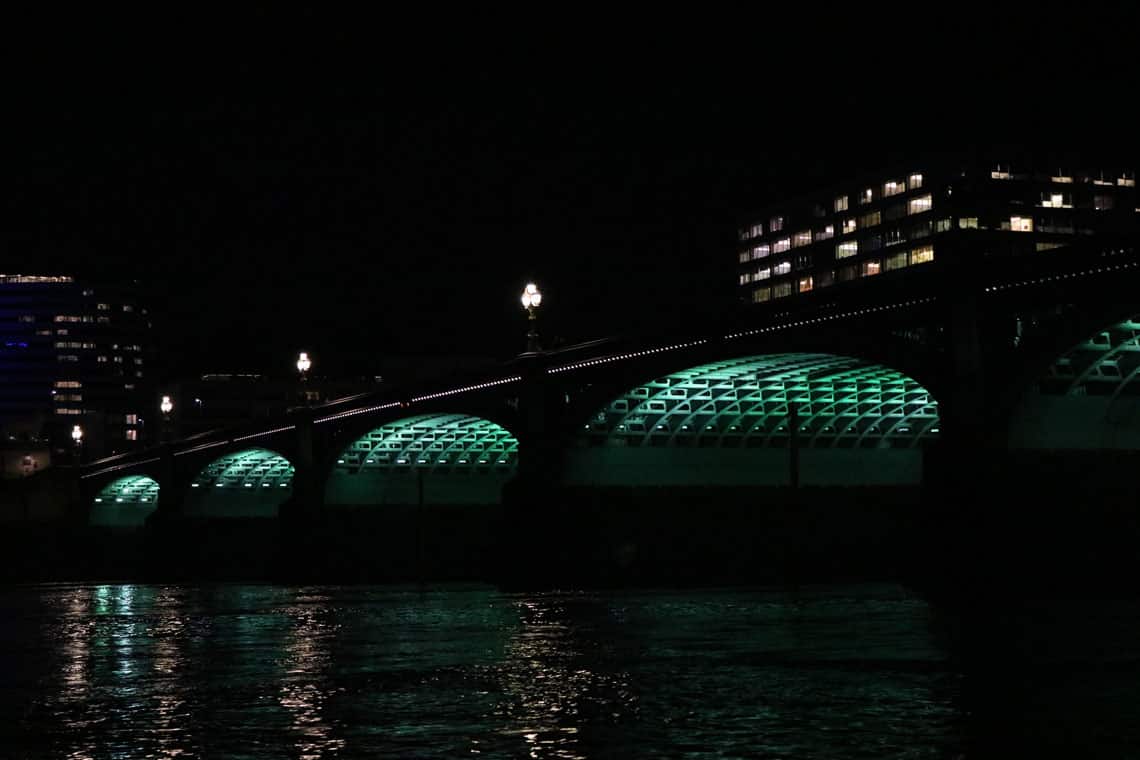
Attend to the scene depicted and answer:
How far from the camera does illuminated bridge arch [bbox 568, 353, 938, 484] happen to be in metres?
70.2

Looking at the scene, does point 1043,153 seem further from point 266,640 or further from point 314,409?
point 266,640

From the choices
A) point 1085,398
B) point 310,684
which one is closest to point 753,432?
point 1085,398

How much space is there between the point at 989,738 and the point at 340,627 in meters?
27.9

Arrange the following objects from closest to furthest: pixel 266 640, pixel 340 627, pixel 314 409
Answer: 1. pixel 266 640
2. pixel 340 627
3. pixel 314 409

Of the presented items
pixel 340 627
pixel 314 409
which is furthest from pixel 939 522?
pixel 314 409

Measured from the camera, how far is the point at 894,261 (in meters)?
163

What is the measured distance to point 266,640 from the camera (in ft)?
135

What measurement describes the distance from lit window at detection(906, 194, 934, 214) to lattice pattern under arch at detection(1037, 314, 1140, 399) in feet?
363

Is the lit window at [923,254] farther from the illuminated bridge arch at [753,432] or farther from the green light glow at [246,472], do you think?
the illuminated bridge arch at [753,432]

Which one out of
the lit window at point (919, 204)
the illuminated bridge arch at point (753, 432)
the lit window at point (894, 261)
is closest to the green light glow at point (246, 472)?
the illuminated bridge arch at point (753, 432)

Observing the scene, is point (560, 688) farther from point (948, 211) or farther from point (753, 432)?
point (948, 211)

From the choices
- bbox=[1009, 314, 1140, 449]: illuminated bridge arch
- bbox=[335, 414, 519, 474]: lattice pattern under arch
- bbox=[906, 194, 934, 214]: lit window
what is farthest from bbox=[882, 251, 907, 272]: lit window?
bbox=[1009, 314, 1140, 449]: illuminated bridge arch

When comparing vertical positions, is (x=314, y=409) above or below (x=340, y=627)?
above

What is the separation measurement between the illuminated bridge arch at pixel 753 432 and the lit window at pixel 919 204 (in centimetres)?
8393
